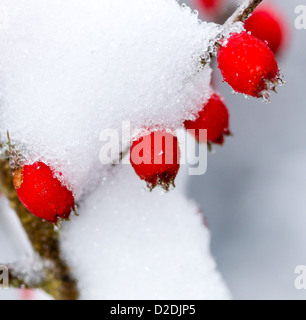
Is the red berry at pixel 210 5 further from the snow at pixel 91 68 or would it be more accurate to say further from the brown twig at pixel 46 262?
the brown twig at pixel 46 262

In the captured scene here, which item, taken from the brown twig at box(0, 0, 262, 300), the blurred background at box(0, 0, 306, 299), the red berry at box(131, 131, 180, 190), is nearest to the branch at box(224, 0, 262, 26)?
the red berry at box(131, 131, 180, 190)

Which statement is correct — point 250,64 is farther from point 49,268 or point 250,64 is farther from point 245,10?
point 49,268

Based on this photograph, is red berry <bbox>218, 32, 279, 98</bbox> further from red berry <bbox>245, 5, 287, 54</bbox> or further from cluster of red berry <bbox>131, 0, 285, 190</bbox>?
red berry <bbox>245, 5, 287, 54</bbox>

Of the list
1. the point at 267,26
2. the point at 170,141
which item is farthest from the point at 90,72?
the point at 267,26

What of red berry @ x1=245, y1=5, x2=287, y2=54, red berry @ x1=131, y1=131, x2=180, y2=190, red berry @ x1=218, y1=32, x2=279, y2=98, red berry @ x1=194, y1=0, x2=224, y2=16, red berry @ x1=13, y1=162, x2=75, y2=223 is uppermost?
red berry @ x1=194, y1=0, x2=224, y2=16

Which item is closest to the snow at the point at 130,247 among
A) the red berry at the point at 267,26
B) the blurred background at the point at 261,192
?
the red berry at the point at 267,26

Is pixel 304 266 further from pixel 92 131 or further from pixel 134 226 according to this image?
pixel 92 131

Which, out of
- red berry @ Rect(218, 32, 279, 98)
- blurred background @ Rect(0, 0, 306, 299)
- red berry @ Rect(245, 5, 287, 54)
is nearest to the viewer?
red berry @ Rect(218, 32, 279, 98)
